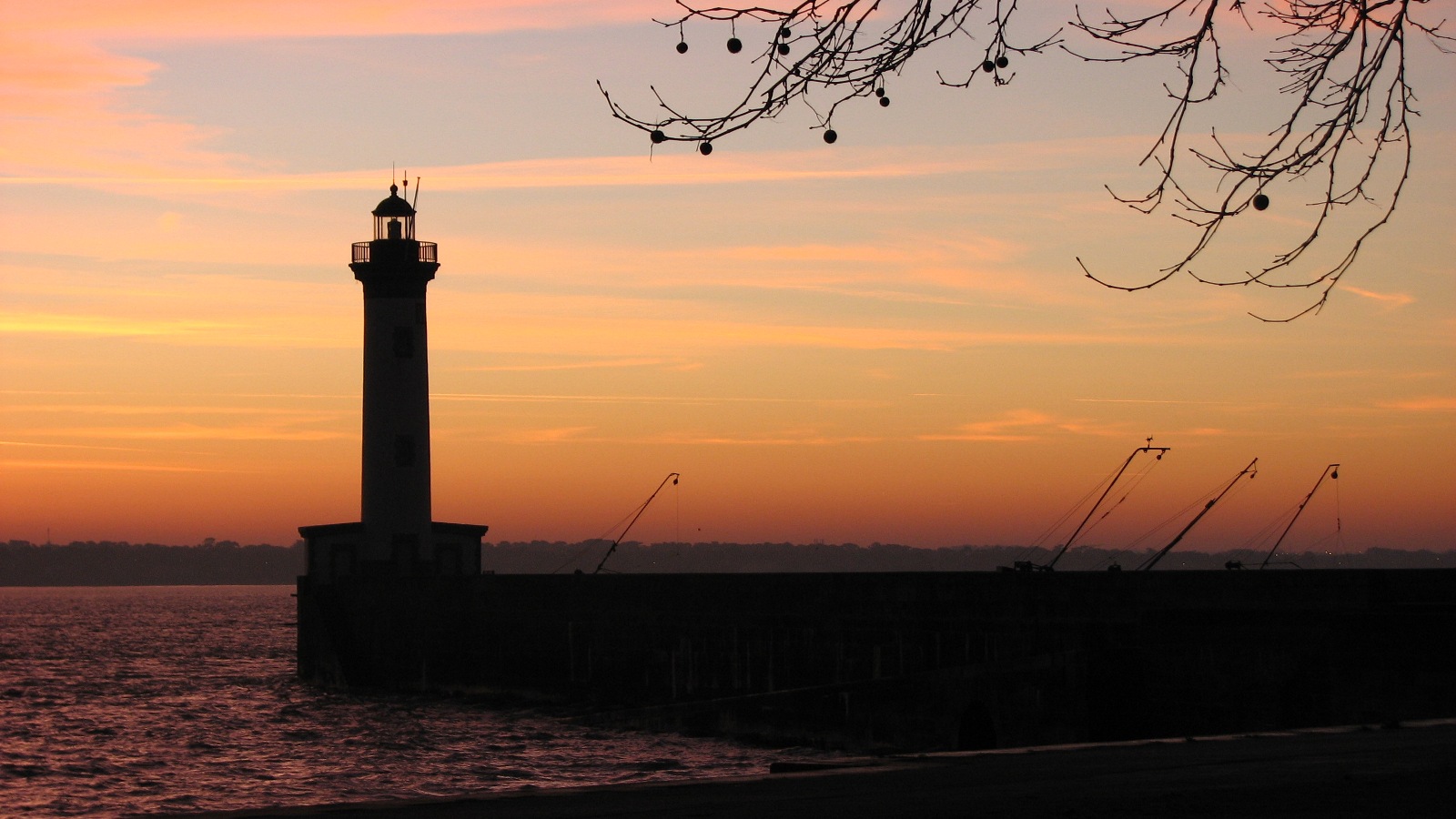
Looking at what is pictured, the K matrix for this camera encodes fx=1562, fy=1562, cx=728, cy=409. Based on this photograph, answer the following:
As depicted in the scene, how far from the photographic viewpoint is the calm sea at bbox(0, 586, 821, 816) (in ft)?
94.0

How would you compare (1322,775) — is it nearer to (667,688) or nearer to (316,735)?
(667,688)

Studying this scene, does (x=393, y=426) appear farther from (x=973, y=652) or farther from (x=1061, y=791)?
(x=1061, y=791)

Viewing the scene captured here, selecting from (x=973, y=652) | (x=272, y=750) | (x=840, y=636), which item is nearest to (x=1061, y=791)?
(x=973, y=652)

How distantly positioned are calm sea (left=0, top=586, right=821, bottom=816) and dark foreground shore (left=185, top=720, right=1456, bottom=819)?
14889 mm

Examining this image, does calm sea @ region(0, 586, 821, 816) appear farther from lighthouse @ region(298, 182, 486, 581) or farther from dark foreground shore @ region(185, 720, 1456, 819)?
dark foreground shore @ region(185, 720, 1456, 819)

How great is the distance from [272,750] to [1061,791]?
29.7 m

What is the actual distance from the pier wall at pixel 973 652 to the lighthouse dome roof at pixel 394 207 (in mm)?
13401

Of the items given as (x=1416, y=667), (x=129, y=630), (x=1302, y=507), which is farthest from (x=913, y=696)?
(x=129, y=630)

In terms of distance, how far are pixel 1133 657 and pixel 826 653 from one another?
8.10 metres

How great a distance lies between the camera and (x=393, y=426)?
48.0m

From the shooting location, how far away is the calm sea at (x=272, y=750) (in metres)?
28.7

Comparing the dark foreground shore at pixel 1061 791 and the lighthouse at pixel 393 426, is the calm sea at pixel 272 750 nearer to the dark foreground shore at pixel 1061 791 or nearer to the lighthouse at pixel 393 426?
the lighthouse at pixel 393 426

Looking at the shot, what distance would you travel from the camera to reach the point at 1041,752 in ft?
40.7

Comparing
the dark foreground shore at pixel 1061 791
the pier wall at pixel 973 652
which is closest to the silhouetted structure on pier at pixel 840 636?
the pier wall at pixel 973 652
